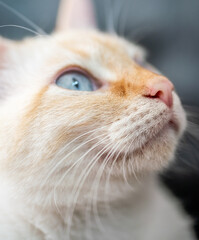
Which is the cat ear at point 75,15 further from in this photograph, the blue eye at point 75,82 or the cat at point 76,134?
the blue eye at point 75,82

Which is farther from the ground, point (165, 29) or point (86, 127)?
point (165, 29)

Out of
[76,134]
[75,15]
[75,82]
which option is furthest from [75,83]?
[75,15]

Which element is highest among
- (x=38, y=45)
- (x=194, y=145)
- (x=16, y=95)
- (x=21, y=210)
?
(x=38, y=45)

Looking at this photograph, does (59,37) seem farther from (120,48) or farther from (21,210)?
(21,210)

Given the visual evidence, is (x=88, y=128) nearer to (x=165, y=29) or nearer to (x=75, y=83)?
(x=75, y=83)

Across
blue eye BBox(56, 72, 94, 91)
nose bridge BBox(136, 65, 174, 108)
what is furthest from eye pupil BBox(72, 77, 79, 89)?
nose bridge BBox(136, 65, 174, 108)

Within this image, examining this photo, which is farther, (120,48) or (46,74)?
(120,48)

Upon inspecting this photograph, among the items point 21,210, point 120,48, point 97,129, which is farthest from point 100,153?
point 120,48
